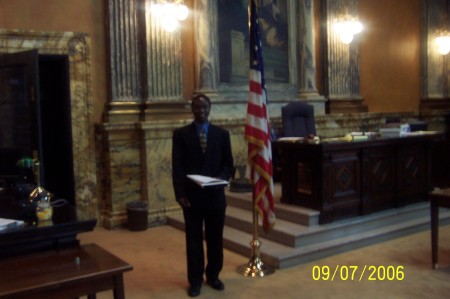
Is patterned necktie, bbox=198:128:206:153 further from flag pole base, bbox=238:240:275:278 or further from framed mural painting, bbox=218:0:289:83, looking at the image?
framed mural painting, bbox=218:0:289:83

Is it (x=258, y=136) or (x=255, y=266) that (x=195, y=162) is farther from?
(x=255, y=266)

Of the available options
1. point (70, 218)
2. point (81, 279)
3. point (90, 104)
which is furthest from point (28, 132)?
point (81, 279)

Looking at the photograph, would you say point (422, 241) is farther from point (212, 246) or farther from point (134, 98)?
point (134, 98)

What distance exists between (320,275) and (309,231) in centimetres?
71

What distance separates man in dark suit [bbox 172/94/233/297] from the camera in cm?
433

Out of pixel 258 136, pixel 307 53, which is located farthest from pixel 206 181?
pixel 307 53

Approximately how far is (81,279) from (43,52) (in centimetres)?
465

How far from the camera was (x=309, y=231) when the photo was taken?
5.55 metres

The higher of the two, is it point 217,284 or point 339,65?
point 339,65

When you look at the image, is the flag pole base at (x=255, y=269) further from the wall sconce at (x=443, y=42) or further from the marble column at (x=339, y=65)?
the wall sconce at (x=443, y=42)

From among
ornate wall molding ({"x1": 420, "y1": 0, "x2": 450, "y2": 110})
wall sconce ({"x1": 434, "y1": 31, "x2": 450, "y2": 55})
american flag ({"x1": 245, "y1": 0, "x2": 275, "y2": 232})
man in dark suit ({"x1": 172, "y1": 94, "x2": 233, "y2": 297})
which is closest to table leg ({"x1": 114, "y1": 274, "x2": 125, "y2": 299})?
man in dark suit ({"x1": 172, "y1": 94, "x2": 233, "y2": 297})

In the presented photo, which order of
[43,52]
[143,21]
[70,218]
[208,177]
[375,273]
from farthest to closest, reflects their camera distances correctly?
[143,21] → [43,52] → [375,273] → [208,177] → [70,218]

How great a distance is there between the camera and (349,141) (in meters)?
6.02
